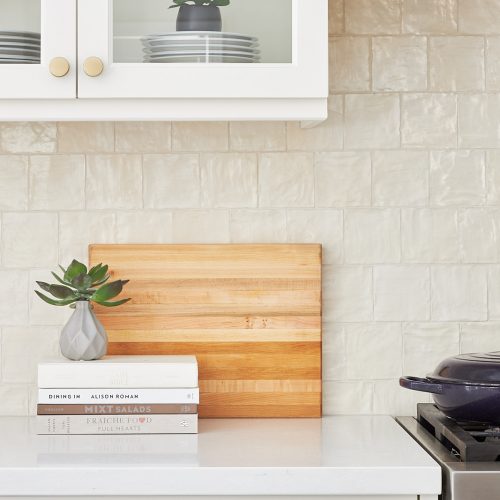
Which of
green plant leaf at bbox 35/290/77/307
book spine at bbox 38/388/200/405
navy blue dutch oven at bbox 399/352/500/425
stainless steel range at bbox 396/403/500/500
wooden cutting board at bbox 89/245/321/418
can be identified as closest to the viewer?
stainless steel range at bbox 396/403/500/500

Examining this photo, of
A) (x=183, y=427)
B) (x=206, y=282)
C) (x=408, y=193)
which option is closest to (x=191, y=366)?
(x=183, y=427)

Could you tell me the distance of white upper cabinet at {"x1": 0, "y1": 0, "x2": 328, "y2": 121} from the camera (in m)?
1.75

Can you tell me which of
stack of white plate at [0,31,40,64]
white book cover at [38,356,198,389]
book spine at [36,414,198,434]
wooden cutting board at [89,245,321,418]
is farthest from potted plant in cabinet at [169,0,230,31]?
book spine at [36,414,198,434]

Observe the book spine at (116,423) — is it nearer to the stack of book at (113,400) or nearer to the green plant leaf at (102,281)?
the stack of book at (113,400)

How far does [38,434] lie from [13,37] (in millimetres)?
804

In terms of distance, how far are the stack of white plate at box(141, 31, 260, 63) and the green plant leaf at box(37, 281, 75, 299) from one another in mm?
528

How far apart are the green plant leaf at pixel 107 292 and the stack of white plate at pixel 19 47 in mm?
504

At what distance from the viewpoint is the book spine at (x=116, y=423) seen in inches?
72.5

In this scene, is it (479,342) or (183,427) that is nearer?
(183,427)

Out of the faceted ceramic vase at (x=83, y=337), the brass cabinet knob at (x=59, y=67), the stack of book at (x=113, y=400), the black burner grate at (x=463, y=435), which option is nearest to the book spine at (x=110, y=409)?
the stack of book at (x=113, y=400)

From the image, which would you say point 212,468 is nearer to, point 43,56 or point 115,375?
point 115,375

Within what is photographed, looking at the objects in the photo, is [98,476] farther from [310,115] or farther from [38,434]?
[310,115]

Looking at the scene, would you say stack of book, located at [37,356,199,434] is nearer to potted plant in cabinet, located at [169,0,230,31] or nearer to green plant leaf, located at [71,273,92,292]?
green plant leaf, located at [71,273,92,292]

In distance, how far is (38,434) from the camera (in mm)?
1859
